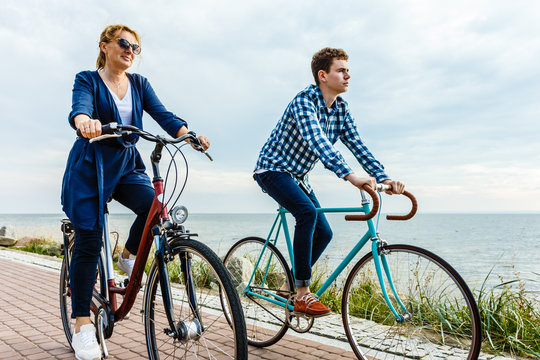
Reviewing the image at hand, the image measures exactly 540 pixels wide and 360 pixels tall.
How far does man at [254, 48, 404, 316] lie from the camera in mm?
3145

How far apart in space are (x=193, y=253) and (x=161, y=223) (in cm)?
33

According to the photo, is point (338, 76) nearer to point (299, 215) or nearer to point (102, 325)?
point (299, 215)

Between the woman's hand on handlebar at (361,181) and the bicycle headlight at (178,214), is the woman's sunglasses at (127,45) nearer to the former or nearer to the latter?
the bicycle headlight at (178,214)

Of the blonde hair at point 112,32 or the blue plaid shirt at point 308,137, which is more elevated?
the blonde hair at point 112,32

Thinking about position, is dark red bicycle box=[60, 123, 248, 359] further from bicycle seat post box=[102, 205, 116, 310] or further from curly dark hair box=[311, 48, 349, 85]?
curly dark hair box=[311, 48, 349, 85]

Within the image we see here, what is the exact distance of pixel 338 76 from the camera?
10.9 feet

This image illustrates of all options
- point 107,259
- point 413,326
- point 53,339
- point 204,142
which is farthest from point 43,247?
point 413,326

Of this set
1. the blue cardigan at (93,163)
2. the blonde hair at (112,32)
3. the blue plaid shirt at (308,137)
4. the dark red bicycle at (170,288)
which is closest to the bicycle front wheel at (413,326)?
the blue plaid shirt at (308,137)

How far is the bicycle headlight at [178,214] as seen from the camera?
2.51m

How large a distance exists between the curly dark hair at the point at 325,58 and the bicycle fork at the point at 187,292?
1714 mm

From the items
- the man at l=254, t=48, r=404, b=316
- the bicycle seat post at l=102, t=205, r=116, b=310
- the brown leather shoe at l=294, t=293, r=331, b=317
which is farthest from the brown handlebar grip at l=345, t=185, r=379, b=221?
the bicycle seat post at l=102, t=205, r=116, b=310

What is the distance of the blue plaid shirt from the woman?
674 millimetres

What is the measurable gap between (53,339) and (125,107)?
86.0 inches

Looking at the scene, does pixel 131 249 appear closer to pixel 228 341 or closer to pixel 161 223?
pixel 161 223
